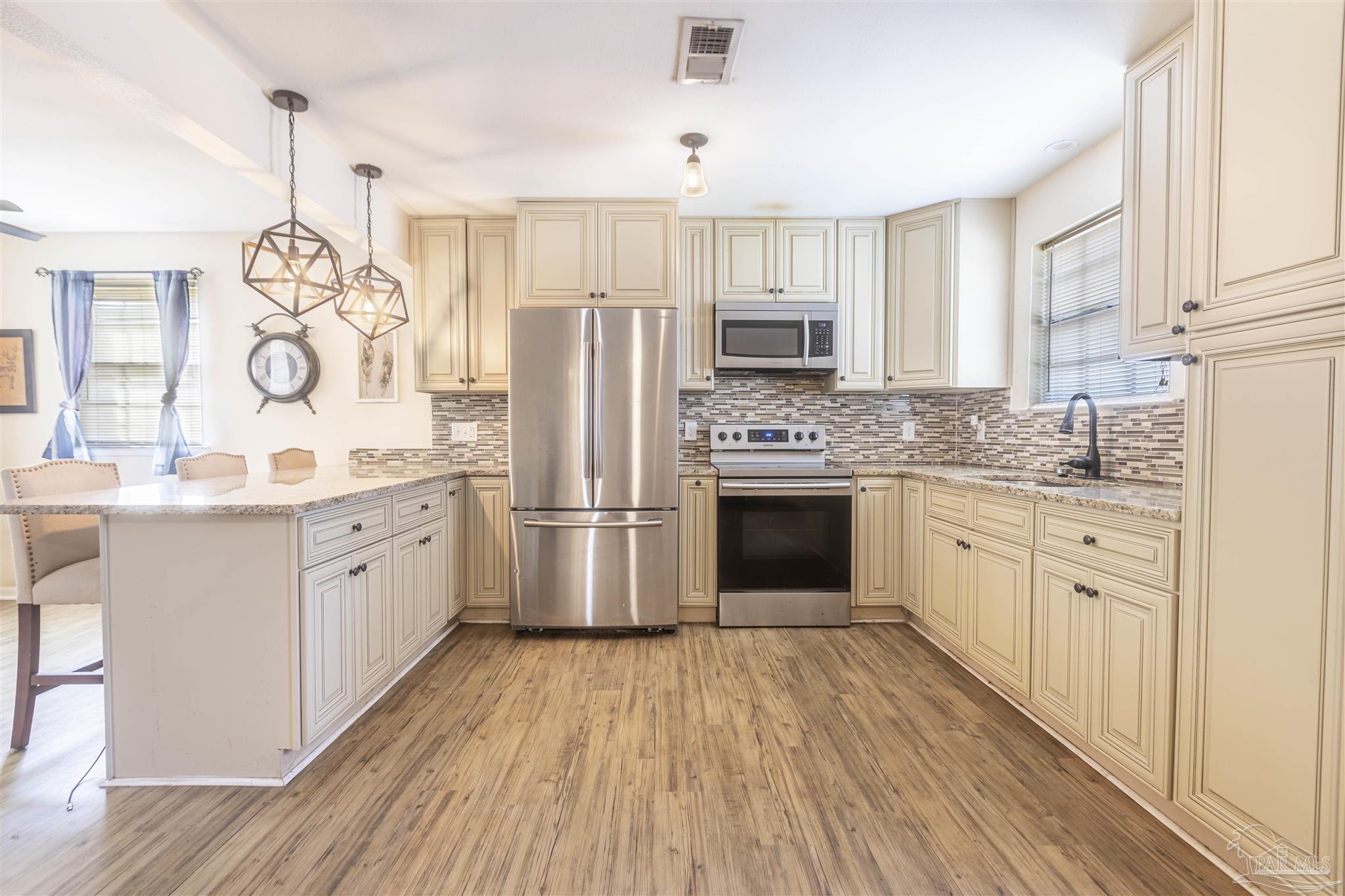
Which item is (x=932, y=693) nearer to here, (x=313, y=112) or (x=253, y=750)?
(x=253, y=750)

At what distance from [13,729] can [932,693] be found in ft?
11.5

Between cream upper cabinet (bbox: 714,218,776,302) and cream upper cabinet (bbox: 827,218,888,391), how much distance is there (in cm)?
45

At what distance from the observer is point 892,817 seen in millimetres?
1586

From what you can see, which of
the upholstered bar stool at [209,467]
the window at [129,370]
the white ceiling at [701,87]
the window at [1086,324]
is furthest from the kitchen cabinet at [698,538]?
the window at [129,370]

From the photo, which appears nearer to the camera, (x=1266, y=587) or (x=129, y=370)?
(x=1266, y=587)

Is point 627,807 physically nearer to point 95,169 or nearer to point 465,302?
point 465,302

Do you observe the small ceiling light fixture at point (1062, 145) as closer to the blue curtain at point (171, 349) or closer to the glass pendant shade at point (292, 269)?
the glass pendant shade at point (292, 269)

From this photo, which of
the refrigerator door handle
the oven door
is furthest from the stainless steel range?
the refrigerator door handle

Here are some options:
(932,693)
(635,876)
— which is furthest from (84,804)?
(932,693)

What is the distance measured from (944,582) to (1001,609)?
488mm

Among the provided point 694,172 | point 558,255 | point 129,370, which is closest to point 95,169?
point 129,370

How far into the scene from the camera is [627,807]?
163 cm

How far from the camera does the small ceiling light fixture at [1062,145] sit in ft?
8.07

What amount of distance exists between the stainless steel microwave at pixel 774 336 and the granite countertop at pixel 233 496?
6.14 ft
